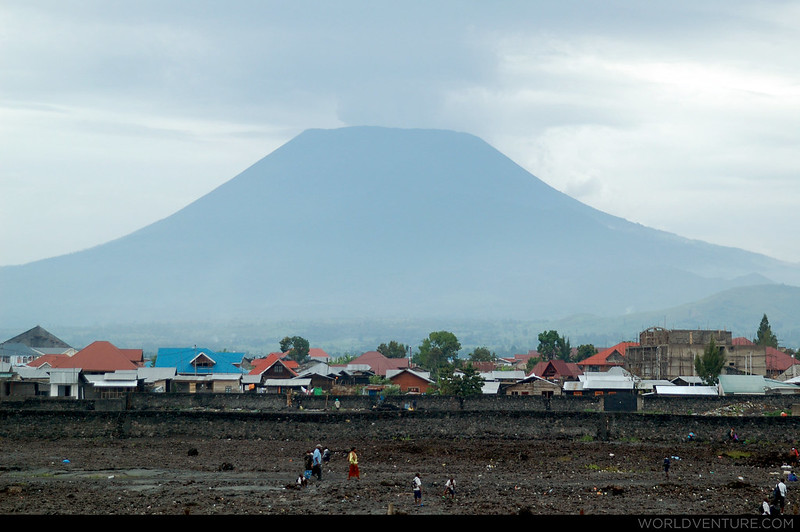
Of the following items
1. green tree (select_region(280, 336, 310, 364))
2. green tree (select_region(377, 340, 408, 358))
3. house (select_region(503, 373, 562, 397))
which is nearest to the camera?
house (select_region(503, 373, 562, 397))

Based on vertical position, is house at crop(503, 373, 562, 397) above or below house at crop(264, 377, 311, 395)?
above

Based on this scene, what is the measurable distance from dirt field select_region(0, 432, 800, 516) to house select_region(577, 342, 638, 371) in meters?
56.7

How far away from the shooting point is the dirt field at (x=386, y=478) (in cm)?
2341

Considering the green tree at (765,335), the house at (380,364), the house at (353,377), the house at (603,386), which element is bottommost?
the house at (353,377)

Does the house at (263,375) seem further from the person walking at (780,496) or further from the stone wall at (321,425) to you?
the person walking at (780,496)

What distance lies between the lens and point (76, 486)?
2739cm

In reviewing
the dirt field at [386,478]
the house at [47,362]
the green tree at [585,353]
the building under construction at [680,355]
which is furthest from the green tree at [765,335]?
the dirt field at [386,478]

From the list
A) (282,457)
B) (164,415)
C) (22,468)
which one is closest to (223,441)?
(164,415)

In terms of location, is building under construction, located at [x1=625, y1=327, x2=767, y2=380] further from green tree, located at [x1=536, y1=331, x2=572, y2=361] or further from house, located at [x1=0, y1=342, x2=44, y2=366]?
house, located at [x1=0, y1=342, x2=44, y2=366]

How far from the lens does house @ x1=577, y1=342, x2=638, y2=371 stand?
312ft

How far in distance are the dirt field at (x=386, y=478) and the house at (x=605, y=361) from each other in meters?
56.7

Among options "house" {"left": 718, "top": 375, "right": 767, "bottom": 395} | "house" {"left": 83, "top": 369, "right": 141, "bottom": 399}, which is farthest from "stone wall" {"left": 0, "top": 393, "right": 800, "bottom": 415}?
"house" {"left": 718, "top": 375, "right": 767, "bottom": 395}
